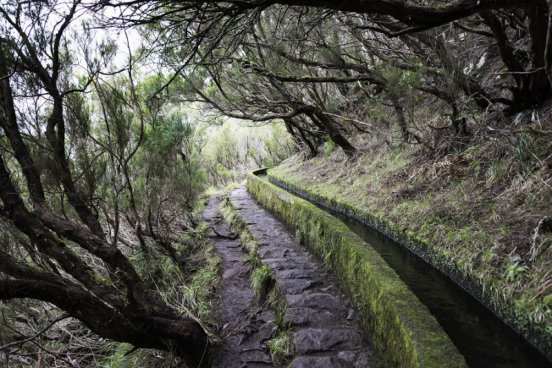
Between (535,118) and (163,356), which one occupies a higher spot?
(535,118)

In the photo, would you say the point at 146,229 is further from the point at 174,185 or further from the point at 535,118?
the point at 535,118

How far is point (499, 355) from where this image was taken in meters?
2.83

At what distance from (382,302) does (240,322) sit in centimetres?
189

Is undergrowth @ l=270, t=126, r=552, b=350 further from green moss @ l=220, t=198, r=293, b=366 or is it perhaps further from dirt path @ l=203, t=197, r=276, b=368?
dirt path @ l=203, t=197, r=276, b=368

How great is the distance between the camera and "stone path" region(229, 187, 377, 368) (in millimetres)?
3051

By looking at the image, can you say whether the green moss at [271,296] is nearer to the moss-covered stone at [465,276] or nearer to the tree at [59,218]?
the tree at [59,218]

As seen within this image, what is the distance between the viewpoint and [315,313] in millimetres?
3734

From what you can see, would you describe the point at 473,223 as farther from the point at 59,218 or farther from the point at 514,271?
the point at 59,218

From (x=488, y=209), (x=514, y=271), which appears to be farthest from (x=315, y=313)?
(x=488, y=209)

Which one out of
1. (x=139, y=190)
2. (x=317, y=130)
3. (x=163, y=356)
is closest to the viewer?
(x=163, y=356)

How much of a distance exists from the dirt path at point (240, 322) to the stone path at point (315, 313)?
1.27ft

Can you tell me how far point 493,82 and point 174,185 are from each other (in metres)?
Answer: 6.24

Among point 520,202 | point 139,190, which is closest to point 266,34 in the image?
point 139,190

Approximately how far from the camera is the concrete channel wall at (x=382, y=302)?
7.61 ft
